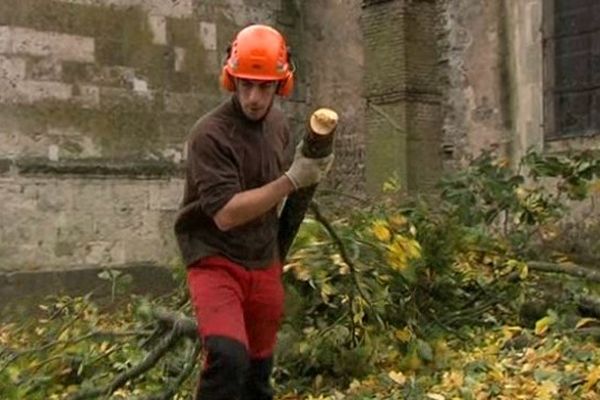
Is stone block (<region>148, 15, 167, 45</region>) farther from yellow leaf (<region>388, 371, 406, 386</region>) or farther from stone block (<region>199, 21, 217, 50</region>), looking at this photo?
yellow leaf (<region>388, 371, 406, 386</region>)

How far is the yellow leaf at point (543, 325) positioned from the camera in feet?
18.0

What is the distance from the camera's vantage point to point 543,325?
5.53m

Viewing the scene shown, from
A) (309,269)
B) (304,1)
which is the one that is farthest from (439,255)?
(304,1)

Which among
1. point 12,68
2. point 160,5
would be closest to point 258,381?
point 12,68

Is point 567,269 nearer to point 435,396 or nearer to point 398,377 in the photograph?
point 398,377

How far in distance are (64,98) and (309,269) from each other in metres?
5.07

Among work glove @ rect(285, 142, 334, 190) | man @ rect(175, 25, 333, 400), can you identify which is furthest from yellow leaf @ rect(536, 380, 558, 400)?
work glove @ rect(285, 142, 334, 190)

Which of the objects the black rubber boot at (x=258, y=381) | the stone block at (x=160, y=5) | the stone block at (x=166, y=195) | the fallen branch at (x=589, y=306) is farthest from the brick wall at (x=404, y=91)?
the black rubber boot at (x=258, y=381)

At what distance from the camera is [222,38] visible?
34.9ft

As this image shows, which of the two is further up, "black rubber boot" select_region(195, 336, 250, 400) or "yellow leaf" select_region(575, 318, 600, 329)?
"black rubber boot" select_region(195, 336, 250, 400)

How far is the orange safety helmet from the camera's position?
3781mm

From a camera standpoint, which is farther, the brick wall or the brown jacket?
the brick wall

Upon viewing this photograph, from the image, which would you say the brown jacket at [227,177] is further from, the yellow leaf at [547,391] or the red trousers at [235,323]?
the yellow leaf at [547,391]

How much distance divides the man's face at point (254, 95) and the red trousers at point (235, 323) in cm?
61
